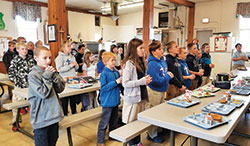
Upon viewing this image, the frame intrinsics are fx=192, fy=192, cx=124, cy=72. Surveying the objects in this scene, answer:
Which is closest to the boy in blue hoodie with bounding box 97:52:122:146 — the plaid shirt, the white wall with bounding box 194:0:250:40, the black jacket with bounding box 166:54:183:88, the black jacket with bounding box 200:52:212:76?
the black jacket with bounding box 166:54:183:88

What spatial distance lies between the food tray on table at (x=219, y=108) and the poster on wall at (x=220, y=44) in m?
5.90

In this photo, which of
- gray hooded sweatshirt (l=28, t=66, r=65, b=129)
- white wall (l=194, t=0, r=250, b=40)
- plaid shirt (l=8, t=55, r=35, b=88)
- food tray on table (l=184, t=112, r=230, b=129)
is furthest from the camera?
white wall (l=194, t=0, r=250, b=40)

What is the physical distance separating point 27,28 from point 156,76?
7262 millimetres

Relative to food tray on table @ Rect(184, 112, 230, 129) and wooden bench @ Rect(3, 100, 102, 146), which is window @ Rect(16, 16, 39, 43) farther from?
food tray on table @ Rect(184, 112, 230, 129)

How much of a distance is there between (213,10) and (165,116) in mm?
7726

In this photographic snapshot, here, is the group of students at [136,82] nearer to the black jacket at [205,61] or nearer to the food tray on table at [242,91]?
the food tray on table at [242,91]

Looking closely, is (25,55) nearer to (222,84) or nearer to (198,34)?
(222,84)

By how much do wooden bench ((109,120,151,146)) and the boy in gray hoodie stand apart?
1.85 ft

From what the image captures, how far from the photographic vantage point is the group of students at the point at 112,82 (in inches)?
69.6

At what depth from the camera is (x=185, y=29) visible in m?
8.85

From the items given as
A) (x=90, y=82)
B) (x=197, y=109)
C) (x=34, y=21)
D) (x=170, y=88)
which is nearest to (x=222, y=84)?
(x=170, y=88)

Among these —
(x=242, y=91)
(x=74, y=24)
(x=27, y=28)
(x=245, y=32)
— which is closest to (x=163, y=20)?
(x=245, y=32)

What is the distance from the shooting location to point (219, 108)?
6.06 ft

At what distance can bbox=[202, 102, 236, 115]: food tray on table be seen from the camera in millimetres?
1759
